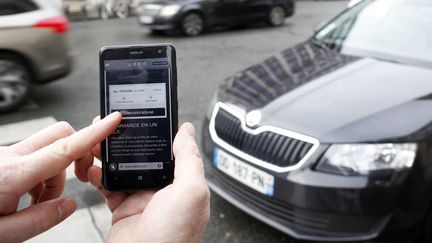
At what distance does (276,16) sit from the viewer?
11695mm

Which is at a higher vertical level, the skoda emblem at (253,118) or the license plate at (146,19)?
the skoda emblem at (253,118)

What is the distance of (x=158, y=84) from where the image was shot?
59.3 inches

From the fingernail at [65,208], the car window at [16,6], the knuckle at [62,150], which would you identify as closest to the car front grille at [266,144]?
the fingernail at [65,208]

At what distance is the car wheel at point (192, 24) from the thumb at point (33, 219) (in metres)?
9.10

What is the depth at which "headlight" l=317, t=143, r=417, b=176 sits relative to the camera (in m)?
2.40

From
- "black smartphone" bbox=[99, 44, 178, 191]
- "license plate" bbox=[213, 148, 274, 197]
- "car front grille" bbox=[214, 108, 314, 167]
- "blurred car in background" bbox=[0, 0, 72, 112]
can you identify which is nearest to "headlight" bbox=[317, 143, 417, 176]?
"car front grille" bbox=[214, 108, 314, 167]

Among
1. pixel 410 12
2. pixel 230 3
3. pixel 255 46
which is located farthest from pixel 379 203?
pixel 230 3

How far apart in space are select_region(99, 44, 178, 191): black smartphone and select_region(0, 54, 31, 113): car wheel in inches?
160

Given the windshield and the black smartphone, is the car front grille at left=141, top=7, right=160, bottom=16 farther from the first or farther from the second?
the black smartphone

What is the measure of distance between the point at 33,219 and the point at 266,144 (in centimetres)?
163

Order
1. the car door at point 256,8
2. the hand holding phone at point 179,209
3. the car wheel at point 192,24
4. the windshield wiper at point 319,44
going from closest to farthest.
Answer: the hand holding phone at point 179,209 → the windshield wiper at point 319,44 → the car wheel at point 192,24 → the car door at point 256,8

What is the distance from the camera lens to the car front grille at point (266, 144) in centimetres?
258

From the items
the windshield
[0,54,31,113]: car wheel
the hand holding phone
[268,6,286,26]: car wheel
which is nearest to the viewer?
the hand holding phone

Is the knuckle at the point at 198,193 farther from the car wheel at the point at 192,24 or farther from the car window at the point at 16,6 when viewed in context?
the car wheel at the point at 192,24
